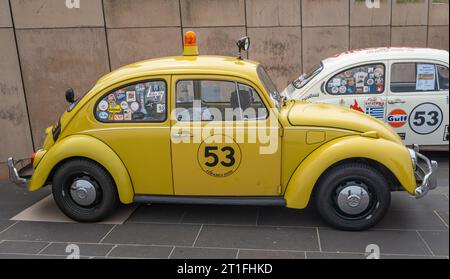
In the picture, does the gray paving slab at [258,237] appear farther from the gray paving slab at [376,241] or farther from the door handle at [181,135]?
the door handle at [181,135]

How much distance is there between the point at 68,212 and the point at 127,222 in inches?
26.8

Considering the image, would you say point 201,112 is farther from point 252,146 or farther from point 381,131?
point 381,131

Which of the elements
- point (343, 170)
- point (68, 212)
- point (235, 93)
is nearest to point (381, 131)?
point (343, 170)

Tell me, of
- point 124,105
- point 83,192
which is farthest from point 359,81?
point 83,192

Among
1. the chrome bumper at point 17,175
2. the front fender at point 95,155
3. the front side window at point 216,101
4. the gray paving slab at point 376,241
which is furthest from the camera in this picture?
the chrome bumper at point 17,175

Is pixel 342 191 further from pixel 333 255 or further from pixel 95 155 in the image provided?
pixel 95 155


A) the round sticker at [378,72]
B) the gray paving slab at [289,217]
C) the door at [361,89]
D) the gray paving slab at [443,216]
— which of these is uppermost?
the round sticker at [378,72]

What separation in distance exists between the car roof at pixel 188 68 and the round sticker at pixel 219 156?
0.72 m

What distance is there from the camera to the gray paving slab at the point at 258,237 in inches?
170

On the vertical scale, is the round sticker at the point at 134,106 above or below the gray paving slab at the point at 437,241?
above

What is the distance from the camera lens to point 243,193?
4.56 meters

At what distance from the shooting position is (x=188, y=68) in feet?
14.9

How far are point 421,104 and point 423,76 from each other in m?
0.43

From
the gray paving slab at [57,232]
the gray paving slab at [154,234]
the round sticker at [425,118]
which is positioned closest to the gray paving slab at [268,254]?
the gray paving slab at [154,234]
